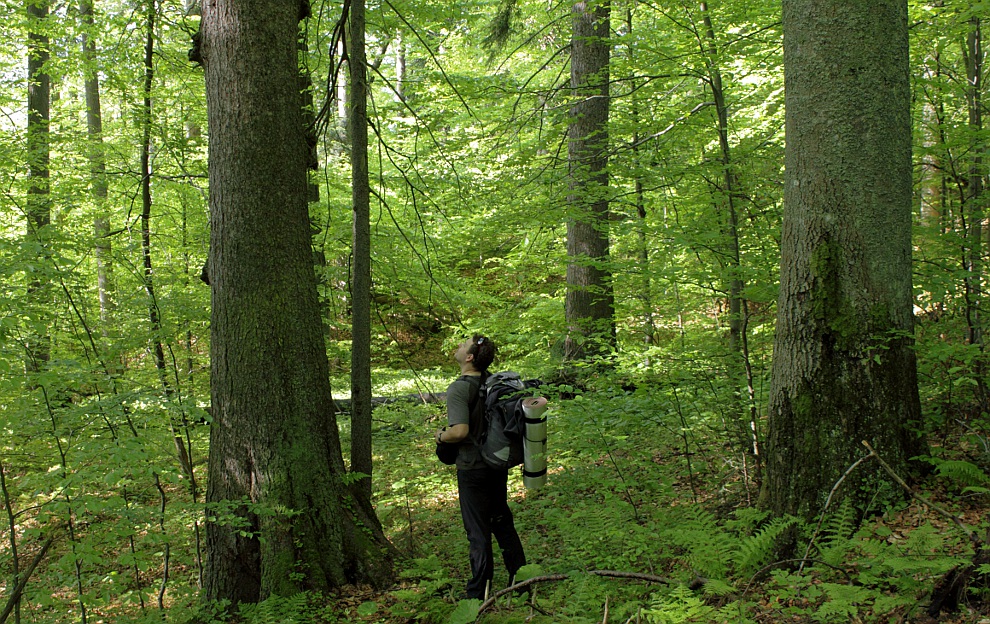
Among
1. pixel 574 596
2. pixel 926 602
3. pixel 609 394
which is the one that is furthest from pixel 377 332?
pixel 926 602

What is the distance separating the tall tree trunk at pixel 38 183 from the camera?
4797mm

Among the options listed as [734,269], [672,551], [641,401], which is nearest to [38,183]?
[641,401]

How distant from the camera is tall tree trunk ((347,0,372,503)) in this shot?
15.9 ft

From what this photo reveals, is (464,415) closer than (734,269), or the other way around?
(464,415)

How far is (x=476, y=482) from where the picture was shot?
3.94 m

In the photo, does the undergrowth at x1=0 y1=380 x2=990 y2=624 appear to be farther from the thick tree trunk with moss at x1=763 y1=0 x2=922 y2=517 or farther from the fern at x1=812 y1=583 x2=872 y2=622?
the thick tree trunk with moss at x1=763 y1=0 x2=922 y2=517

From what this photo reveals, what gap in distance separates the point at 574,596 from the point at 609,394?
308 centimetres

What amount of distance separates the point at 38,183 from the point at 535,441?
7.63 meters

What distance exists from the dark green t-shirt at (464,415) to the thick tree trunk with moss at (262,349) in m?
0.99

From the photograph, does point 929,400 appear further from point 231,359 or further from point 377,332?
point 377,332

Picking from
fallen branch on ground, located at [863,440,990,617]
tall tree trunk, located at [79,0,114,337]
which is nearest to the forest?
fallen branch on ground, located at [863,440,990,617]

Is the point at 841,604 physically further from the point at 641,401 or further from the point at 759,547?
the point at 641,401

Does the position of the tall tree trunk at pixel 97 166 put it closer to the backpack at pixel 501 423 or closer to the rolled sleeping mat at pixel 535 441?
the backpack at pixel 501 423

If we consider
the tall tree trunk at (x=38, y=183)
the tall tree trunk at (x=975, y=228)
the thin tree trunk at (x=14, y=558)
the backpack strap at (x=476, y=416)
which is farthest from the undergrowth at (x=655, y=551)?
the tall tree trunk at (x=38, y=183)
